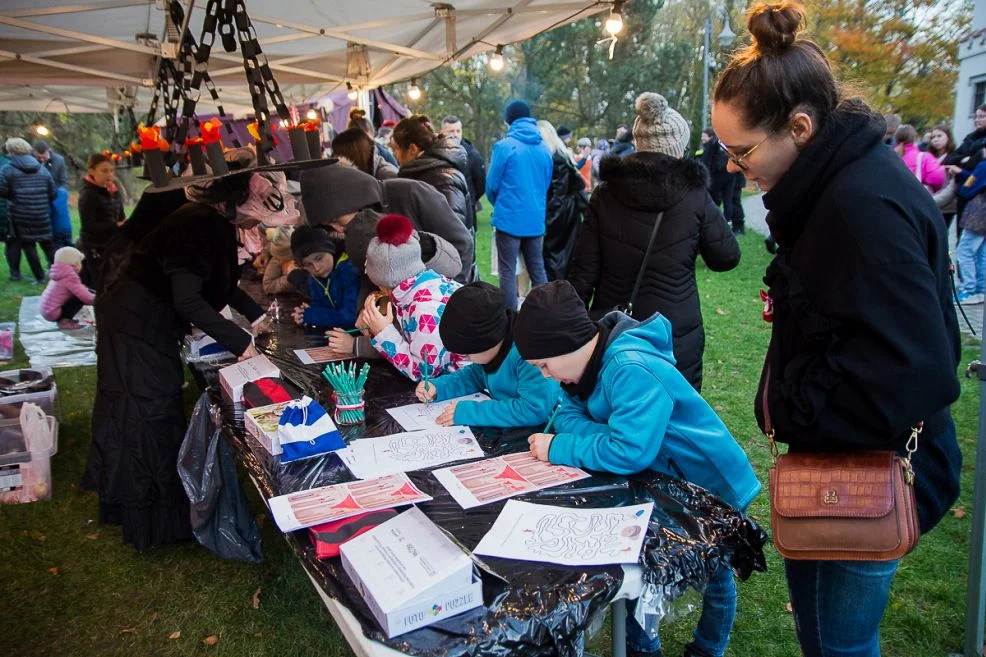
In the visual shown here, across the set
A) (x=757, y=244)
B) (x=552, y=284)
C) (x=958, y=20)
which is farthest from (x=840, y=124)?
(x=958, y=20)

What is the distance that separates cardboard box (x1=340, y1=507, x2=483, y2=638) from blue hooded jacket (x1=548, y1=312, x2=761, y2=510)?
1.60ft

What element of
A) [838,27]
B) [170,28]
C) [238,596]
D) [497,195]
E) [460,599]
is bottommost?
[238,596]

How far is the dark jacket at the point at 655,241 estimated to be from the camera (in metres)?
2.64

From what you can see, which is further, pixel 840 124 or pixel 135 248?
pixel 135 248

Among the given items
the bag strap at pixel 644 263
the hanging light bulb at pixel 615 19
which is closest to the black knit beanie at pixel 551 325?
the bag strap at pixel 644 263

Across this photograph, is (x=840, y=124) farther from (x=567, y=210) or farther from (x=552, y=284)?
(x=567, y=210)

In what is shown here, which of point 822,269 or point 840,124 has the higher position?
point 840,124

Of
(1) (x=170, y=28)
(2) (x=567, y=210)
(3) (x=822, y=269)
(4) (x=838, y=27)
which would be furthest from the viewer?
(4) (x=838, y=27)

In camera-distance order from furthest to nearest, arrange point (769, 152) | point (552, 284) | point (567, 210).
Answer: point (567, 210), point (552, 284), point (769, 152)

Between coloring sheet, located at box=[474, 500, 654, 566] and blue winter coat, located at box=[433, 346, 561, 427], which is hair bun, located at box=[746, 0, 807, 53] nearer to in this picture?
coloring sheet, located at box=[474, 500, 654, 566]

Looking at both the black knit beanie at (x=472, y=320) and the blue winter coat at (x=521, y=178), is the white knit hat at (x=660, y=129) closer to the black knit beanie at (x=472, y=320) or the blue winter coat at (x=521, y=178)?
the black knit beanie at (x=472, y=320)

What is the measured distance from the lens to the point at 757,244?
379 inches

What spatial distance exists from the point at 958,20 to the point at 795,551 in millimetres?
17996

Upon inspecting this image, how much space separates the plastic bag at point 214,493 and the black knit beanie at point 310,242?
3.28ft
